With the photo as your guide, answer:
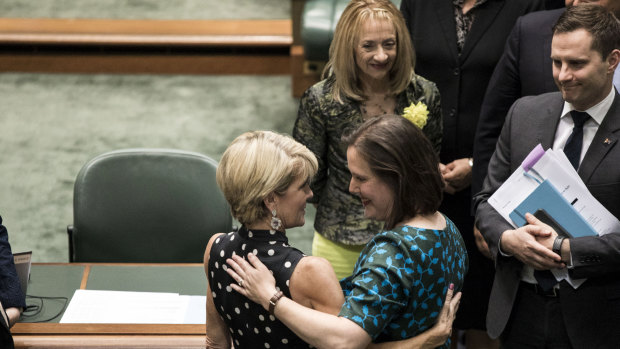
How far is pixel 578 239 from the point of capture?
2279mm

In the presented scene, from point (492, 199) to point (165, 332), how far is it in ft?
3.48

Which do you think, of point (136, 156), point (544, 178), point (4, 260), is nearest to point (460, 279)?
point (544, 178)

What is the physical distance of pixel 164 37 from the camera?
6922 mm

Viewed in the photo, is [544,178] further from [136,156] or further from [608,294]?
[136,156]

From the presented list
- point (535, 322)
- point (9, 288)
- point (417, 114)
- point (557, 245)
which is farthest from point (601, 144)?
point (9, 288)

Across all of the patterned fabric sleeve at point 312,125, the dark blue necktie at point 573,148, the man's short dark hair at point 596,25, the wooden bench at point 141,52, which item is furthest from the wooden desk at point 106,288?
the wooden bench at point 141,52

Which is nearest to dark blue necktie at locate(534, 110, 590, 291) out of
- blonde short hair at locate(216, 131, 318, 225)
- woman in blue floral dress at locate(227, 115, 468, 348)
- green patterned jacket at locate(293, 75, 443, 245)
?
woman in blue floral dress at locate(227, 115, 468, 348)

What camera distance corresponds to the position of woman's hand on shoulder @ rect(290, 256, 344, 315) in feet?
6.03

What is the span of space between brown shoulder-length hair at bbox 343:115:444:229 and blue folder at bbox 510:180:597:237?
21.8 inches

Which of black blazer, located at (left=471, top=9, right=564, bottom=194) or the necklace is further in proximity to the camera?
the necklace

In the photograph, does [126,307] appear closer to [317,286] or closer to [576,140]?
[317,286]

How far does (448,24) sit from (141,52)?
436 cm

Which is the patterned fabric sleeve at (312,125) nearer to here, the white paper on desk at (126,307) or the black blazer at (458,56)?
the black blazer at (458,56)

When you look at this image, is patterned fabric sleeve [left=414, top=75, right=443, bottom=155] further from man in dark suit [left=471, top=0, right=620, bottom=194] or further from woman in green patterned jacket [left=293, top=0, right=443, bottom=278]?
→ man in dark suit [left=471, top=0, right=620, bottom=194]
